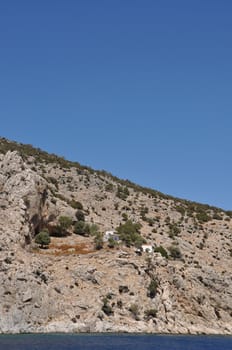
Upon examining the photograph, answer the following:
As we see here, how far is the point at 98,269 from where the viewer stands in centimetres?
6969

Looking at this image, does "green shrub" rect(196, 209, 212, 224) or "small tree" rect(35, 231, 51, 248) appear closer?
"small tree" rect(35, 231, 51, 248)

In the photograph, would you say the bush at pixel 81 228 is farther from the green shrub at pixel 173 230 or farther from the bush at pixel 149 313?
the bush at pixel 149 313

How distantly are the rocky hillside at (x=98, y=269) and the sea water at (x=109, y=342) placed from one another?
4385 mm

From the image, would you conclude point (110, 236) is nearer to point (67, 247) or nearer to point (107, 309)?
point (67, 247)

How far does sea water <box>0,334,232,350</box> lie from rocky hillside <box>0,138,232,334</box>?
438 centimetres

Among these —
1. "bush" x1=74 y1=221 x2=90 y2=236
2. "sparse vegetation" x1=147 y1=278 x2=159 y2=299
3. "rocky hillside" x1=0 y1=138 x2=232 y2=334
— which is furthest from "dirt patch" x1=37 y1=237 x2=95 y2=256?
"sparse vegetation" x1=147 y1=278 x2=159 y2=299

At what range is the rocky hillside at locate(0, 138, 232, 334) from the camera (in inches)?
2493

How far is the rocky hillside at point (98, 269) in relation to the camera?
208 feet

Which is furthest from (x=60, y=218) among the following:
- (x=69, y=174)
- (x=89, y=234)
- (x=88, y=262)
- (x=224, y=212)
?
(x=224, y=212)

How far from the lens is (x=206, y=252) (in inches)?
3649

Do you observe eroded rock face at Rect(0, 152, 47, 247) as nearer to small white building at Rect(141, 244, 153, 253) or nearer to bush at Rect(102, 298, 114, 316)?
bush at Rect(102, 298, 114, 316)

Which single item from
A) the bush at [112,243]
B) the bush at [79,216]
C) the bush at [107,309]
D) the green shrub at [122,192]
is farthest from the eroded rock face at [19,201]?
the green shrub at [122,192]

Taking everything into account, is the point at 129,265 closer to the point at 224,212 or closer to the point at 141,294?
the point at 141,294

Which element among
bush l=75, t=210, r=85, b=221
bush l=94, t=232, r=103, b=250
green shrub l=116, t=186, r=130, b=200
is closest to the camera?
bush l=94, t=232, r=103, b=250
